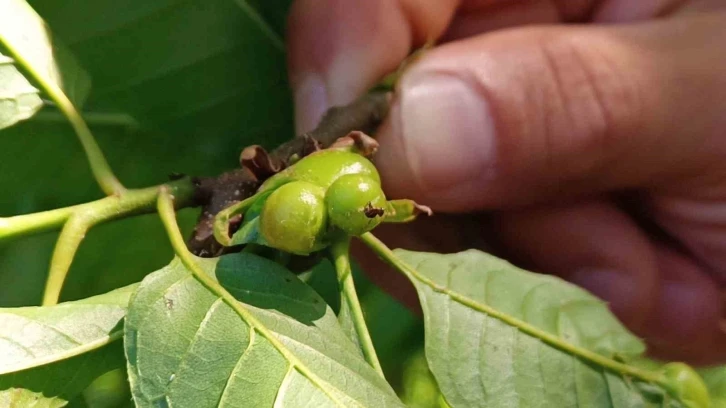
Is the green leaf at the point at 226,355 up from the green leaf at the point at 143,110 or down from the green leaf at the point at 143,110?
down

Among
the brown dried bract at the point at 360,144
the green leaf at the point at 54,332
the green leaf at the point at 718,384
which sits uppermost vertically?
the brown dried bract at the point at 360,144

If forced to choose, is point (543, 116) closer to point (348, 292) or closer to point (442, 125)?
point (442, 125)

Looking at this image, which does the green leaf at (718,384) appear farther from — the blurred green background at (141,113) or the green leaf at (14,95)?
the green leaf at (14,95)

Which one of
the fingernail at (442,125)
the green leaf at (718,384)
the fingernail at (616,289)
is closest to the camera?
the fingernail at (442,125)

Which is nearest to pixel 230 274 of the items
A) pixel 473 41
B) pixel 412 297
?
pixel 473 41

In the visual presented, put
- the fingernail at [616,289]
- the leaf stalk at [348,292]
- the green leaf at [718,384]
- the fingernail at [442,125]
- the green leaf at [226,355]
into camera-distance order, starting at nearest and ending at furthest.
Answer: the green leaf at [226,355], the leaf stalk at [348,292], the fingernail at [442,125], the fingernail at [616,289], the green leaf at [718,384]

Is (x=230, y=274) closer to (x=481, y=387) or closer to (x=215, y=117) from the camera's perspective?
(x=481, y=387)

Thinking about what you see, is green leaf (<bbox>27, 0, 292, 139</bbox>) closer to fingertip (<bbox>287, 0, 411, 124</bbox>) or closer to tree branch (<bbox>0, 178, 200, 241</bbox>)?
fingertip (<bbox>287, 0, 411, 124</bbox>)

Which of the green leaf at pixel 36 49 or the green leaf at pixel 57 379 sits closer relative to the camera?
the green leaf at pixel 57 379

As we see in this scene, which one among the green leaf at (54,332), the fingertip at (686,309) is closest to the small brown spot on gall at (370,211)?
the green leaf at (54,332)
